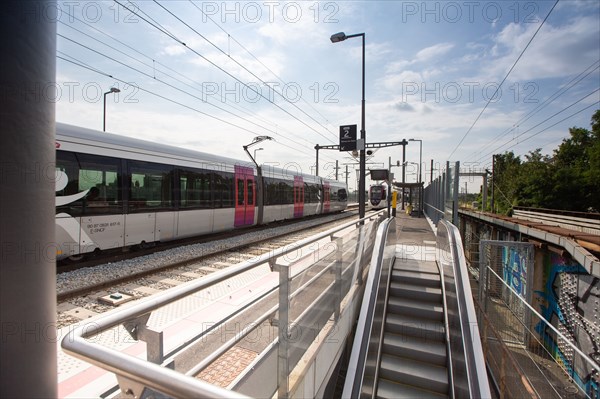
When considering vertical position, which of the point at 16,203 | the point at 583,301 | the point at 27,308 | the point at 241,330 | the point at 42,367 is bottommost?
the point at 583,301

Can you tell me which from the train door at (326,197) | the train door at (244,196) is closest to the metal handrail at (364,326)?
the train door at (244,196)

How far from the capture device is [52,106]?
1.09m

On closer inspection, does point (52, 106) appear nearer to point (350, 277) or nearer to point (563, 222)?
point (350, 277)

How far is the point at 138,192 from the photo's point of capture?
344 inches

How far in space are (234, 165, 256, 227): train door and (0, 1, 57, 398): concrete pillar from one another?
11.8 meters

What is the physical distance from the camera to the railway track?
5566 mm

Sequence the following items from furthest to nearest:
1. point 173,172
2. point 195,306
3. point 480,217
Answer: point 480,217
point 173,172
point 195,306

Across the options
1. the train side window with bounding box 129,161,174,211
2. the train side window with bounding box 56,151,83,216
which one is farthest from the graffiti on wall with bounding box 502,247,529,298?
the train side window with bounding box 56,151,83,216

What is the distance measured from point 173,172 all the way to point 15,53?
31.0 feet

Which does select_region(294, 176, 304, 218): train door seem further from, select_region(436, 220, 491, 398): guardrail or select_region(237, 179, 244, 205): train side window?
select_region(436, 220, 491, 398): guardrail

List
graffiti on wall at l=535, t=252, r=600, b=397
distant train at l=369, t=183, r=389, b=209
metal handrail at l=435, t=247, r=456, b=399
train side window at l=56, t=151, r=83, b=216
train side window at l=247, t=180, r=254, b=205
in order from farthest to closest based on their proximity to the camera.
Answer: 1. distant train at l=369, t=183, r=389, b=209
2. train side window at l=247, t=180, r=254, b=205
3. graffiti on wall at l=535, t=252, r=600, b=397
4. train side window at l=56, t=151, r=83, b=216
5. metal handrail at l=435, t=247, r=456, b=399

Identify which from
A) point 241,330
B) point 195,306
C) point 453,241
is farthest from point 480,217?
point 241,330

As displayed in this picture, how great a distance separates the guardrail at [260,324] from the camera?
3.41 feet

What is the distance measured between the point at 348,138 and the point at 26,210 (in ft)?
40.5
